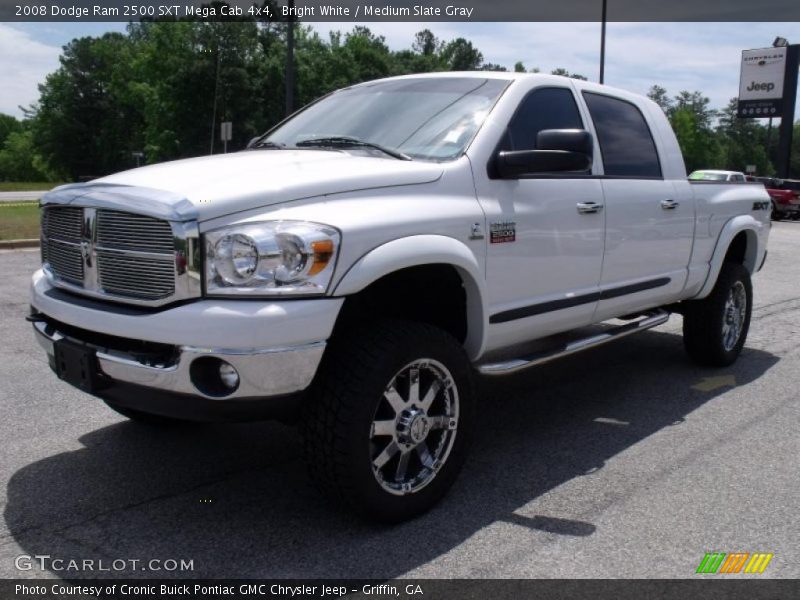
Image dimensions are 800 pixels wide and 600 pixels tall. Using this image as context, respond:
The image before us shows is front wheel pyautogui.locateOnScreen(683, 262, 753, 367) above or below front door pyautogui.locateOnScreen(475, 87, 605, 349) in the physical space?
below

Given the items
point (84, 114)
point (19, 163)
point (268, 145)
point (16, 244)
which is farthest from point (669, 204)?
point (19, 163)

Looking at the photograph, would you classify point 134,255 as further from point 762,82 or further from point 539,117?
point 762,82

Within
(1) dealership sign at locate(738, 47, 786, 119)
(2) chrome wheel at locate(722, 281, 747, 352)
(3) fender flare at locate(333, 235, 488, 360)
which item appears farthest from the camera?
(1) dealership sign at locate(738, 47, 786, 119)

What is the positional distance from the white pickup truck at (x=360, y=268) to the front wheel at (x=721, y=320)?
1.42 metres

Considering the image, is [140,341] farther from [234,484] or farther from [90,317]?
[234,484]

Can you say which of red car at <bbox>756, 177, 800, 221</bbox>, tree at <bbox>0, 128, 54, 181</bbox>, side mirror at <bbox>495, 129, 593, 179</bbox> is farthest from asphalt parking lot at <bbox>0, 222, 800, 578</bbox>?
tree at <bbox>0, 128, 54, 181</bbox>

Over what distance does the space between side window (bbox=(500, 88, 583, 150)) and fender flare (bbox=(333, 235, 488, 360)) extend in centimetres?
74

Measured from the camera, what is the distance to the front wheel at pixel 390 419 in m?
3.01

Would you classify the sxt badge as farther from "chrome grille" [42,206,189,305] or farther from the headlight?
"chrome grille" [42,206,189,305]

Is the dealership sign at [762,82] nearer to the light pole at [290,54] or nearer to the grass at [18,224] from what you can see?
the light pole at [290,54]

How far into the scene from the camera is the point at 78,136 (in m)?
75.6

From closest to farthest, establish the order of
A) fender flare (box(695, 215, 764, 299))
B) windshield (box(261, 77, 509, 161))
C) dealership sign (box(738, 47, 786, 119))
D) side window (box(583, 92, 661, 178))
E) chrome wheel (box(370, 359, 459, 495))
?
chrome wheel (box(370, 359, 459, 495)) < windshield (box(261, 77, 509, 161)) < side window (box(583, 92, 661, 178)) < fender flare (box(695, 215, 764, 299)) < dealership sign (box(738, 47, 786, 119))

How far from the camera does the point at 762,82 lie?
45.5 meters

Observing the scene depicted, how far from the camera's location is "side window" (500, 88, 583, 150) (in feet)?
13.3
